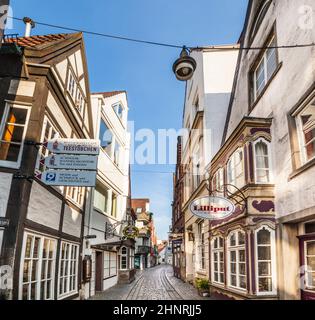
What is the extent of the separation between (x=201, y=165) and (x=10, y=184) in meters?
12.4

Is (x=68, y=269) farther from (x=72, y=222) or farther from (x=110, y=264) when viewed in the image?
(x=110, y=264)

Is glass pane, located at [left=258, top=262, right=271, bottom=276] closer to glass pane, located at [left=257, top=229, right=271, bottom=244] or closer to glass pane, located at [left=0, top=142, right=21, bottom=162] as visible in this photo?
glass pane, located at [left=257, top=229, right=271, bottom=244]

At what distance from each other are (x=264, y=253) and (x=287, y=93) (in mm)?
4527

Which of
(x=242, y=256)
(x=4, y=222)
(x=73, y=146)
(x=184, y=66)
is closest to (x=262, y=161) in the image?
(x=242, y=256)

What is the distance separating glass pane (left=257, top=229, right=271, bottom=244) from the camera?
368 inches

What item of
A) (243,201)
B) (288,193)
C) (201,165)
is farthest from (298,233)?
(201,165)

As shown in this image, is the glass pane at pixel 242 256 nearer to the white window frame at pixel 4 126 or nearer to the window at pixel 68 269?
the window at pixel 68 269

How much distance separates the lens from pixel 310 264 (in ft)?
25.8

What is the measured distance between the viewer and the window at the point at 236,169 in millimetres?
10594

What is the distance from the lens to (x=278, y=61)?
966 cm

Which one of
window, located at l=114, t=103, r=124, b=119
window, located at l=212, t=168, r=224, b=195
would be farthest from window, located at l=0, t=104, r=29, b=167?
window, located at l=114, t=103, r=124, b=119

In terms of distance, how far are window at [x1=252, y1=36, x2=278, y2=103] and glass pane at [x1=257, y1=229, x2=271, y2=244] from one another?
4617 mm
